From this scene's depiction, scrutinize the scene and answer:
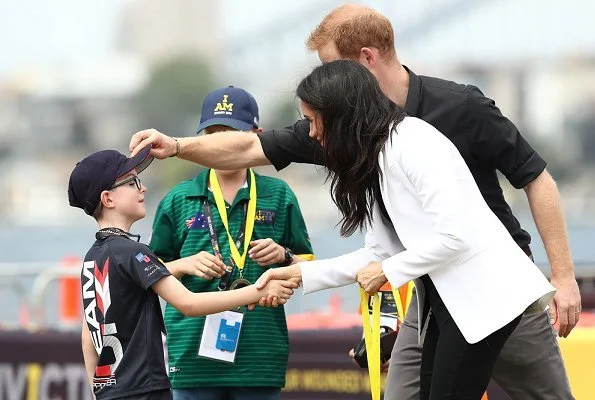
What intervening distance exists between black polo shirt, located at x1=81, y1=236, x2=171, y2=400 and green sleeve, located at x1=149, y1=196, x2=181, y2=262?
1073 millimetres

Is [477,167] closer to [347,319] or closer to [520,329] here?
[520,329]

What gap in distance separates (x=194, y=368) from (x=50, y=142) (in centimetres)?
13545

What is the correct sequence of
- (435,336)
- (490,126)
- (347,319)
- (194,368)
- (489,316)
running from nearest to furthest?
(489,316), (435,336), (490,126), (194,368), (347,319)

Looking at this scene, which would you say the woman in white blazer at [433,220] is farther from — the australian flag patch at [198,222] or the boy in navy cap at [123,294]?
the australian flag patch at [198,222]

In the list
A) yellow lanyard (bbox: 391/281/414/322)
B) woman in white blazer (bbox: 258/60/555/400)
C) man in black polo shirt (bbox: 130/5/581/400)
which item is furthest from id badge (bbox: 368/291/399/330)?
woman in white blazer (bbox: 258/60/555/400)

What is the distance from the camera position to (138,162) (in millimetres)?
4680

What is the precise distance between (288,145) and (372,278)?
112 centimetres

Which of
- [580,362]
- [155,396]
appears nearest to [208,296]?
[155,396]

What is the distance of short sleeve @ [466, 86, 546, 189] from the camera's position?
4.69 meters

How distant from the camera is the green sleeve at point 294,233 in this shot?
564cm

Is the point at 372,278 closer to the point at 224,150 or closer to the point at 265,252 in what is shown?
the point at 265,252

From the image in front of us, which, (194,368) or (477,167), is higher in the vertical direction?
(477,167)

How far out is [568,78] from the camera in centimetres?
13538

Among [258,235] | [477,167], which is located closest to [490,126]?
[477,167]
